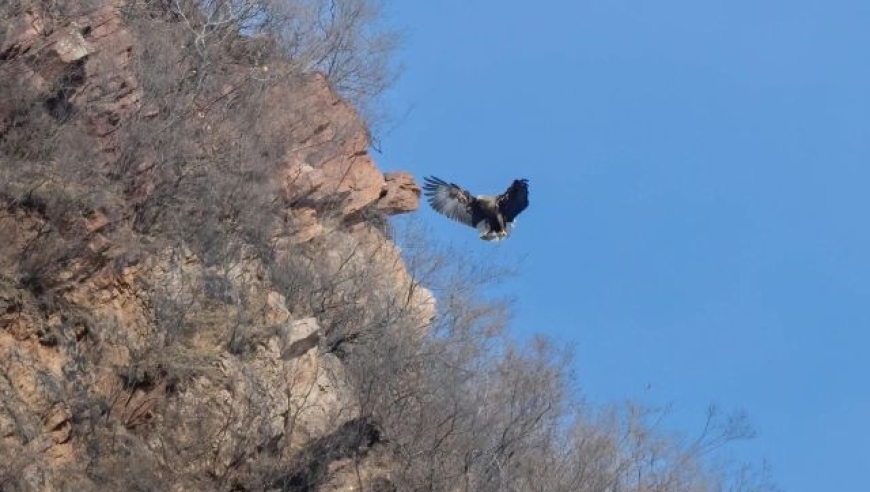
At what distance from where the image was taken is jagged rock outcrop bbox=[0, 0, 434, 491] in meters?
14.0

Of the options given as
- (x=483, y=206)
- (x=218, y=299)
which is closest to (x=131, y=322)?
(x=218, y=299)

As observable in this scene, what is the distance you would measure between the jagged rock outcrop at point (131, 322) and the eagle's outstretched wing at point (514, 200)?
2.16 metres

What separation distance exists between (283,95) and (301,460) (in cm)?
587

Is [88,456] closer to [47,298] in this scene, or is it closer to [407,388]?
[47,298]

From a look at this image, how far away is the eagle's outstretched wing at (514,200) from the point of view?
775 inches

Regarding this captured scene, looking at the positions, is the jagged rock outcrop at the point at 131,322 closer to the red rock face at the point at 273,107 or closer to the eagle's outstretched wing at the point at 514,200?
the red rock face at the point at 273,107

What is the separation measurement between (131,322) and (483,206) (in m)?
5.85

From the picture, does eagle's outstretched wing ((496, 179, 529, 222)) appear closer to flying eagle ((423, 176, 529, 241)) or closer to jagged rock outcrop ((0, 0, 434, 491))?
flying eagle ((423, 176, 529, 241))

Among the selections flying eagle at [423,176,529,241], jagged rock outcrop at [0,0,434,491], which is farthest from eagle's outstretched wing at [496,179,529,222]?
jagged rock outcrop at [0,0,434,491]

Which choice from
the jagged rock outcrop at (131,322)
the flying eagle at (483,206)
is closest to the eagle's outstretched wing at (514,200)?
the flying eagle at (483,206)

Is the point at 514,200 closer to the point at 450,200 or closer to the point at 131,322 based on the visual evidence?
the point at 450,200

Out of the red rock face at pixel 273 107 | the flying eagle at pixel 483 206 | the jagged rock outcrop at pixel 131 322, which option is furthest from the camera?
the flying eagle at pixel 483 206

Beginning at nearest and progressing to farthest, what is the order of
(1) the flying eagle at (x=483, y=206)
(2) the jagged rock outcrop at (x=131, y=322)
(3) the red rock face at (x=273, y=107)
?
(2) the jagged rock outcrop at (x=131, y=322), (3) the red rock face at (x=273, y=107), (1) the flying eagle at (x=483, y=206)

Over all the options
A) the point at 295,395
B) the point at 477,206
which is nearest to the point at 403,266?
the point at 477,206
